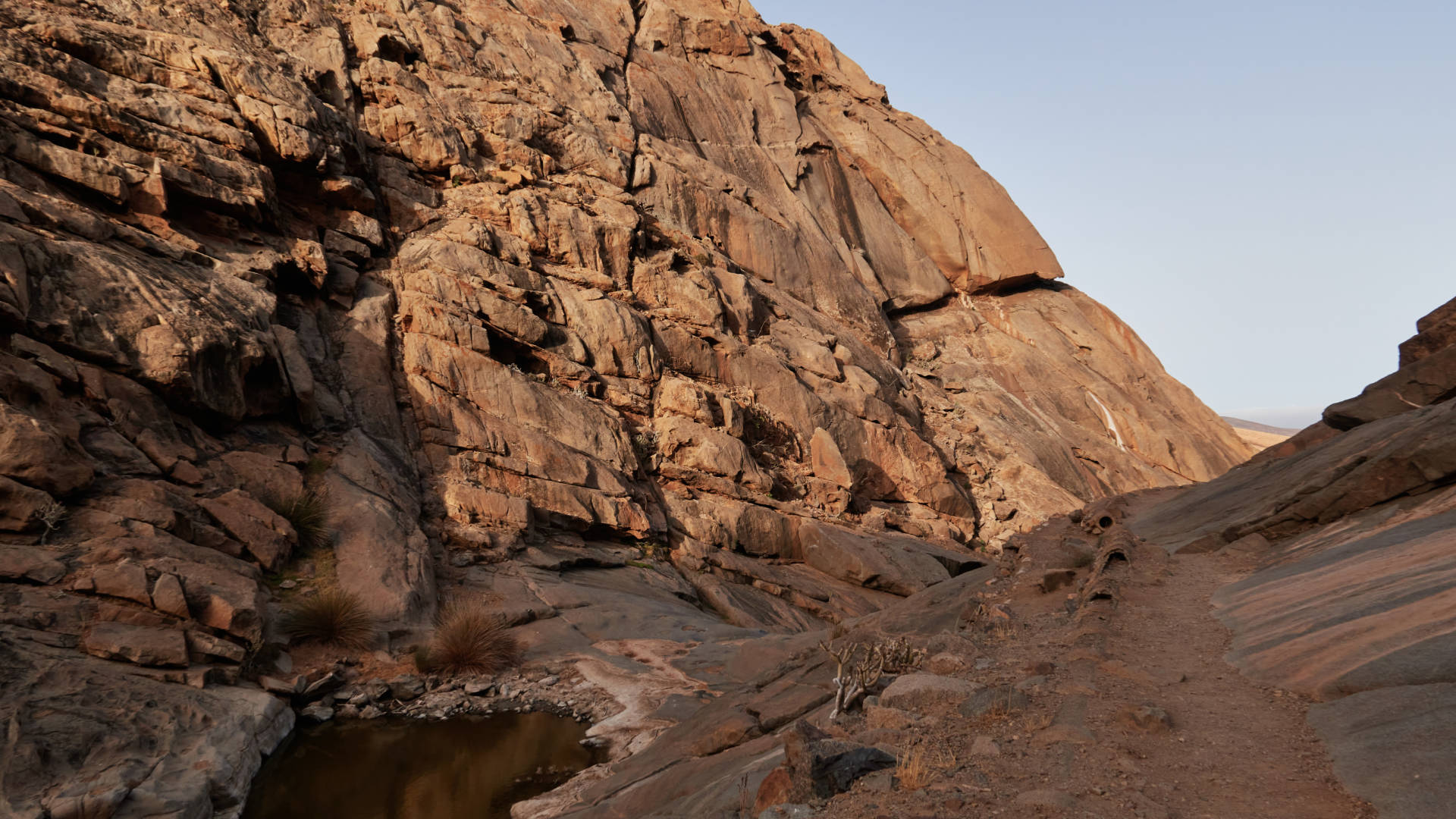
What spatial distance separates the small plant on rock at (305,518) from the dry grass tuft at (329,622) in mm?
1562

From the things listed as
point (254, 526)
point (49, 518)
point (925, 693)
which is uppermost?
point (49, 518)

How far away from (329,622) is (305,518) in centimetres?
279

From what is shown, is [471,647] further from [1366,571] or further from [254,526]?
[1366,571]

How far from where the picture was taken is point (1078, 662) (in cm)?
840

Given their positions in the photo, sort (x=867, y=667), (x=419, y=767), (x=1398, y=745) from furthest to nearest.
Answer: (x=419, y=767)
(x=867, y=667)
(x=1398, y=745)

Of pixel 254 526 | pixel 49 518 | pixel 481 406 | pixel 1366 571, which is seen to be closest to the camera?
pixel 1366 571

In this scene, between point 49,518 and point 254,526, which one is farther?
point 254,526

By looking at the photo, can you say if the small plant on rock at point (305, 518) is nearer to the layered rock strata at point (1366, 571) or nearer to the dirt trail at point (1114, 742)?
the dirt trail at point (1114, 742)

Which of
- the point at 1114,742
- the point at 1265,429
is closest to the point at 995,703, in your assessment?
the point at 1114,742

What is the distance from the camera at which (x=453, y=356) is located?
21.7m

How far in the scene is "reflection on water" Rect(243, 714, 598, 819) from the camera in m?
10.4

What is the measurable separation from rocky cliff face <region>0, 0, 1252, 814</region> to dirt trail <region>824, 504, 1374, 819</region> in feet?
26.2

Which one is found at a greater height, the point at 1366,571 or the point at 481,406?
the point at 481,406

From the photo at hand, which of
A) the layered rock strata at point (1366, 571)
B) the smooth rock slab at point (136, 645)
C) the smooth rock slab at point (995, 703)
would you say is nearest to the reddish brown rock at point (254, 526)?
the smooth rock slab at point (136, 645)
